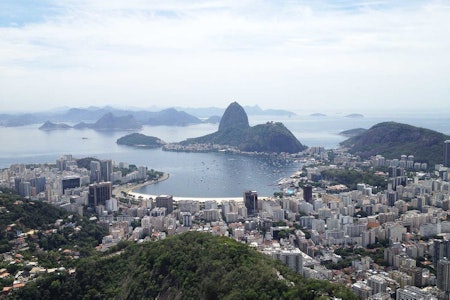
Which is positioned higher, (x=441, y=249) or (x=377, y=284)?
(x=441, y=249)

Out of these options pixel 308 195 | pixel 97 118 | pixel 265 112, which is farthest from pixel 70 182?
pixel 265 112

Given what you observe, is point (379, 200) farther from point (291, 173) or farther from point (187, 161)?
point (187, 161)

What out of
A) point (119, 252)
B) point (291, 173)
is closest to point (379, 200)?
point (291, 173)

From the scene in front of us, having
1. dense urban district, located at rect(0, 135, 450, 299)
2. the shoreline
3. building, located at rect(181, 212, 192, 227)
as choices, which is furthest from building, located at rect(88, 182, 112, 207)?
building, located at rect(181, 212, 192, 227)

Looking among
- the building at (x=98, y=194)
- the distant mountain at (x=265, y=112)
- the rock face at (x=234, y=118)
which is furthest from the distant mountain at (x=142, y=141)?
the distant mountain at (x=265, y=112)

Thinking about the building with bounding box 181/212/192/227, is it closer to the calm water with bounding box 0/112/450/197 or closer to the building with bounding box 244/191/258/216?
the building with bounding box 244/191/258/216

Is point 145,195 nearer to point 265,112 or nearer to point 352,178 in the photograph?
point 352,178
